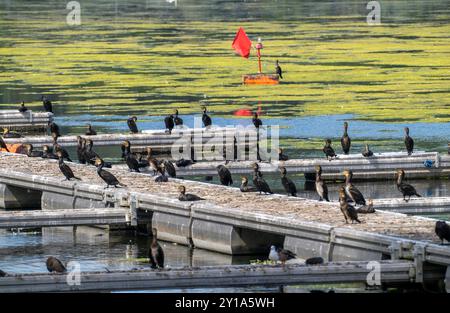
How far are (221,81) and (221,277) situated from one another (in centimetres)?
5136

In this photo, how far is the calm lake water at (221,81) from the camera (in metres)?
46.1

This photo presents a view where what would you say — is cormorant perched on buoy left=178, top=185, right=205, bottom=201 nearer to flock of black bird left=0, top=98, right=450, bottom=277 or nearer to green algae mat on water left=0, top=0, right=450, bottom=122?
flock of black bird left=0, top=98, right=450, bottom=277

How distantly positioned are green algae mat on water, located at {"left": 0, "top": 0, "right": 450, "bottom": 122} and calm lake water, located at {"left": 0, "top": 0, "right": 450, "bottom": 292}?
3.6 inches

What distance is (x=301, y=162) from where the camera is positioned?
177ft

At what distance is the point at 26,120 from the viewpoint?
69875 mm

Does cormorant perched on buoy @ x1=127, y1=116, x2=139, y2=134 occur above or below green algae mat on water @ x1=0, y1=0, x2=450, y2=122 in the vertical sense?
below

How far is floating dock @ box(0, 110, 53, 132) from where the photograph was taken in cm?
6969

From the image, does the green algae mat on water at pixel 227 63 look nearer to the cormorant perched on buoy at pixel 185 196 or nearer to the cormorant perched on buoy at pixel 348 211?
the cormorant perched on buoy at pixel 185 196

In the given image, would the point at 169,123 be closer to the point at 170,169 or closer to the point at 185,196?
the point at 170,169

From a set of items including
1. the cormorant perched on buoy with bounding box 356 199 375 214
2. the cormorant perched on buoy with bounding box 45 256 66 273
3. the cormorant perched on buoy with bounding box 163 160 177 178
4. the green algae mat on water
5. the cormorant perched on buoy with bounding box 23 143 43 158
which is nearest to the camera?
the cormorant perched on buoy with bounding box 45 256 66 273

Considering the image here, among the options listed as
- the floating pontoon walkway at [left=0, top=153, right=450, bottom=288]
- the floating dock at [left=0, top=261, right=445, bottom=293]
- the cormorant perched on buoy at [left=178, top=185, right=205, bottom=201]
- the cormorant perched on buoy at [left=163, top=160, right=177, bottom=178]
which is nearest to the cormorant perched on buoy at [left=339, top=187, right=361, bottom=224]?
the floating pontoon walkway at [left=0, top=153, right=450, bottom=288]
